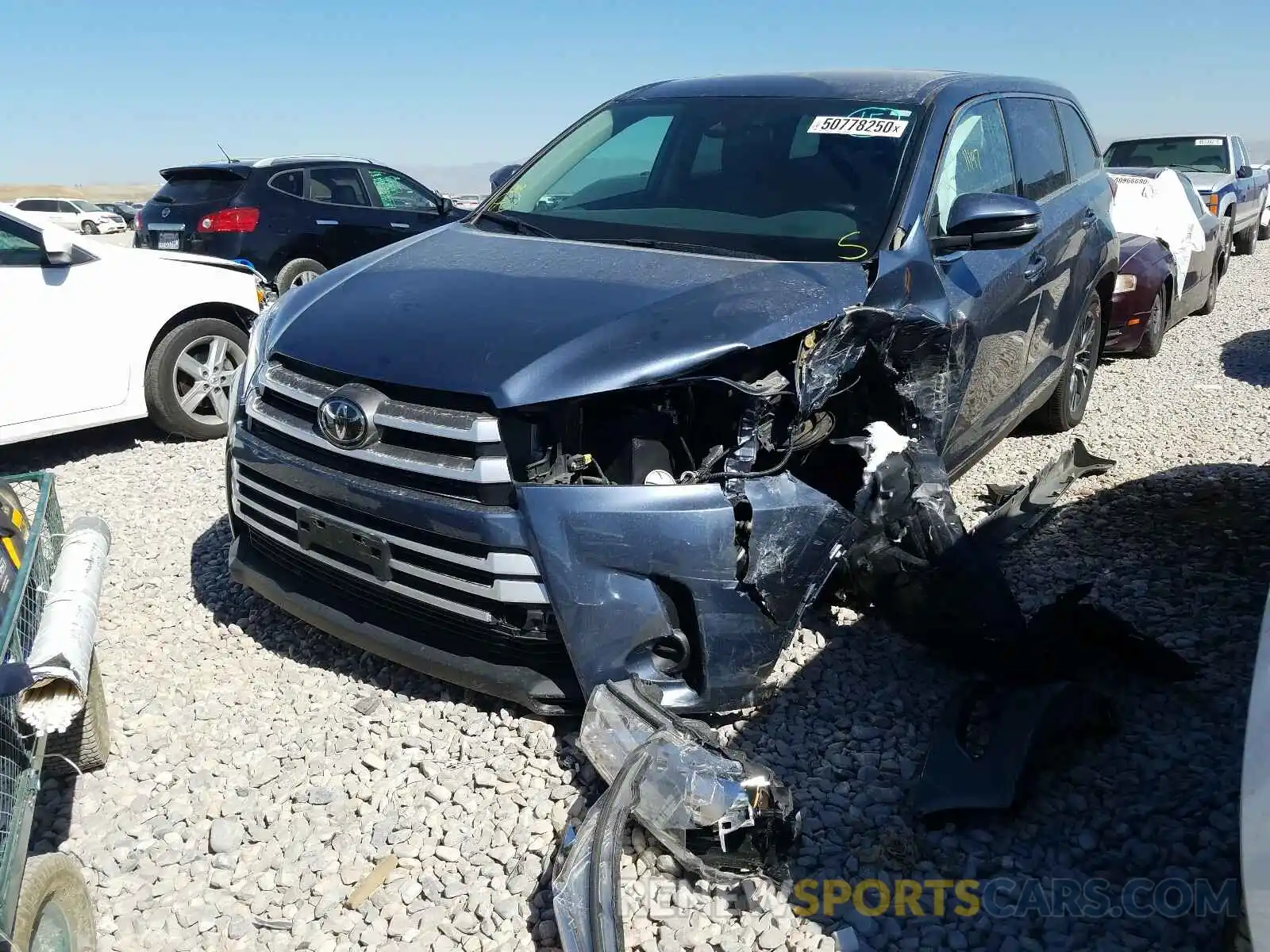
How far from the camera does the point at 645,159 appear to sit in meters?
4.34

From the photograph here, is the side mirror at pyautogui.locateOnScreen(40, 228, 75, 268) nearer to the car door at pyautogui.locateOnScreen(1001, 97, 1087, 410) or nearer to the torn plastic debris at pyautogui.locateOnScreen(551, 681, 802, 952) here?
the torn plastic debris at pyautogui.locateOnScreen(551, 681, 802, 952)

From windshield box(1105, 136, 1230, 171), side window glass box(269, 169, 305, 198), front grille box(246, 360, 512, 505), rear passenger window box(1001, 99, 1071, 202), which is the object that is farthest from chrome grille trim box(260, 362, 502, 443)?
windshield box(1105, 136, 1230, 171)

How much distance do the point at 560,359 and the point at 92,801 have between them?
1890 mm

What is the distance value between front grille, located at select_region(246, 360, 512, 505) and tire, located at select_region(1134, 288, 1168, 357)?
6.29 metres

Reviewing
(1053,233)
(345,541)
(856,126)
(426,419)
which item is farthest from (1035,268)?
(345,541)

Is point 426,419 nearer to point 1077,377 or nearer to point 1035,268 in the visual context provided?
point 1035,268

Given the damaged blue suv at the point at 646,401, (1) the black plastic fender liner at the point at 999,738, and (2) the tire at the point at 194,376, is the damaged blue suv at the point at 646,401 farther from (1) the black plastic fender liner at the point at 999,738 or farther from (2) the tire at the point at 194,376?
(2) the tire at the point at 194,376

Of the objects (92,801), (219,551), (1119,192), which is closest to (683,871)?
(92,801)

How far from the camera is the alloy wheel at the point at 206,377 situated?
6020 millimetres

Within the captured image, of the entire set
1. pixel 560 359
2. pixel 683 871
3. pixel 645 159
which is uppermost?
pixel 645 159

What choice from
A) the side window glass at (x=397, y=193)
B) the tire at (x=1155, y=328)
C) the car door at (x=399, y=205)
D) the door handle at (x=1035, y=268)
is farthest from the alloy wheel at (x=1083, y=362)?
the side window glass at (x=397, y=193)

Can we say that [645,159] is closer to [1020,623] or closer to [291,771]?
[1020,623]

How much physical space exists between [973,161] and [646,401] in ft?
7.03

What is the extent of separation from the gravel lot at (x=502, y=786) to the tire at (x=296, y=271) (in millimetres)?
4811
